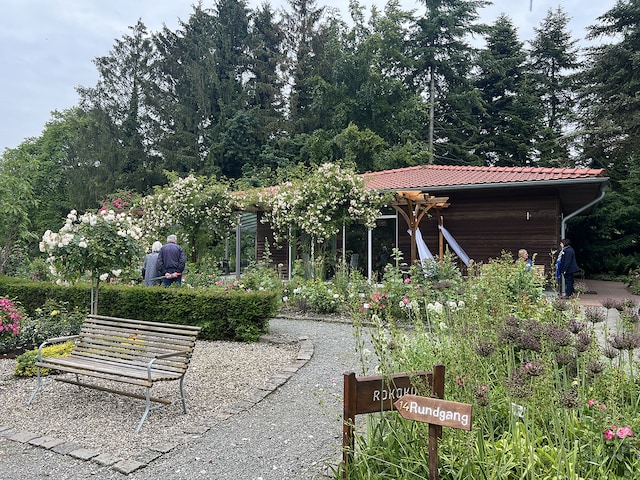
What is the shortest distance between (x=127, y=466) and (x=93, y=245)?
13.5 feet

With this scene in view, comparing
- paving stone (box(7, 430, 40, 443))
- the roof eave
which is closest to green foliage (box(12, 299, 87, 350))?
paving stone (box(7, 430, 40, 443))

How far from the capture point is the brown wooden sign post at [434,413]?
6.31 ft

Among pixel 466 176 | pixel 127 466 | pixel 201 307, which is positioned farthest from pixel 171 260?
pixel 466 176

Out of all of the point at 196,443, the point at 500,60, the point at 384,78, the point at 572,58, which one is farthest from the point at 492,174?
the point at 572,58

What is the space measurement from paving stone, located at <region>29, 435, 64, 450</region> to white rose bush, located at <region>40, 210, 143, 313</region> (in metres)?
3.19

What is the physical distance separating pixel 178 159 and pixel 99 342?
1031 inches

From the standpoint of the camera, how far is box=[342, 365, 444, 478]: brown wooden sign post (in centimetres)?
247

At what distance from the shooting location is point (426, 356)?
3.40m

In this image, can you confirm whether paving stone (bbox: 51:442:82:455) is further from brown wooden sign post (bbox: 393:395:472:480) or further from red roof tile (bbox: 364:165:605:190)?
red roof tile (bbox: 364:165:605:190)

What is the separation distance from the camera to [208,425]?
394 cm

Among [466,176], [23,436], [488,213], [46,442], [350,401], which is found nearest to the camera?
[350,401]

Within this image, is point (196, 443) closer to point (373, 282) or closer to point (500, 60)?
point (373, 282)

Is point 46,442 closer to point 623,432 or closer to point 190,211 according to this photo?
point 623,432

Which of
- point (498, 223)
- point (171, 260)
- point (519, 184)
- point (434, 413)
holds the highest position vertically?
point (519, 184)
